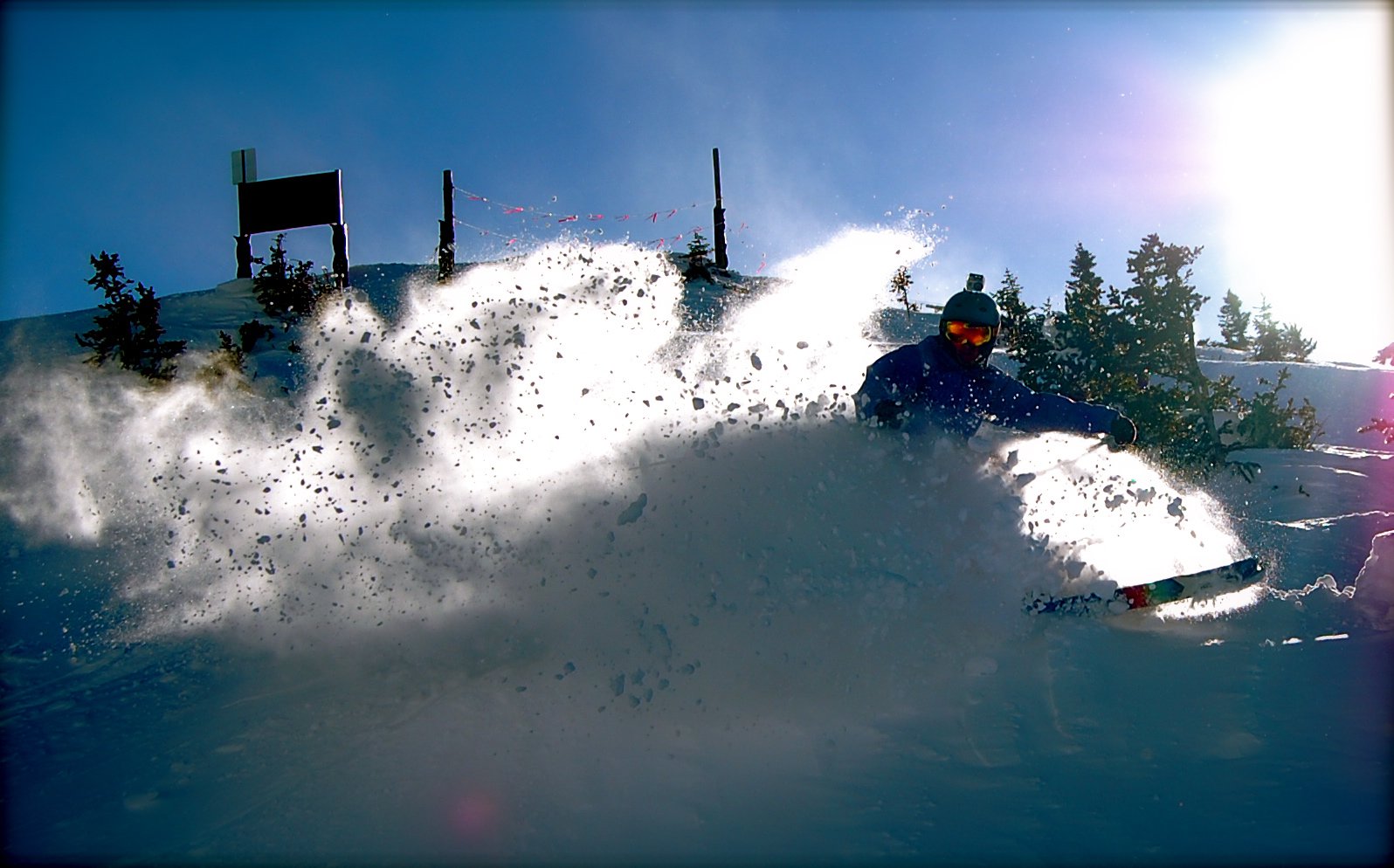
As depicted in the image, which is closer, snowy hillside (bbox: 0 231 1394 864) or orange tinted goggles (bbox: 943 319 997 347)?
snowy hillside (bbox: 0 231 1394 864)

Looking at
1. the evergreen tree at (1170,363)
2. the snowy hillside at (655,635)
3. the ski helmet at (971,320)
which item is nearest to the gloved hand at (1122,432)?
the snowy hillside at (655,635)

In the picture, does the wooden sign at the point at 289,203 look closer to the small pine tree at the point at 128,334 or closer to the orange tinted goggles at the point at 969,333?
the small pine tree at the point at 128,334

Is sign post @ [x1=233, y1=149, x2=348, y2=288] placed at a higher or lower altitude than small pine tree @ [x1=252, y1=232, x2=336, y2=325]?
higher

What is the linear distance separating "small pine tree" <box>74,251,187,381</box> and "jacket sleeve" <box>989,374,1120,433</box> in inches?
479

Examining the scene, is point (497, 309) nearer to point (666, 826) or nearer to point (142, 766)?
point (142, 766)

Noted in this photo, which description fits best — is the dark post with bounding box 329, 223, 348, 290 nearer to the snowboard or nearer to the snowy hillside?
the snowy hillside

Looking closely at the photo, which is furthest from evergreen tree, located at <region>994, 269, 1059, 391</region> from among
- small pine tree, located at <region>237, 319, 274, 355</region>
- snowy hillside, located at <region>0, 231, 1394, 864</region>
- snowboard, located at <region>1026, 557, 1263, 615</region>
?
small pine tree, located at <region>237, 319, 274, 355</region>

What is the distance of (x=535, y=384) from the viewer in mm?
6023

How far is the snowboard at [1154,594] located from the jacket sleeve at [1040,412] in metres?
1.45

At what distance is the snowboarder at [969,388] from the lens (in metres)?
6.09

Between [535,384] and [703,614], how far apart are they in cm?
250

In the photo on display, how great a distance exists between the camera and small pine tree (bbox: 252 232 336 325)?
54.5 feet

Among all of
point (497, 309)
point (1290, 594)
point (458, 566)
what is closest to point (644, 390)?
point (497, 309)

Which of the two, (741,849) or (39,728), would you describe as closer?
(741,849)
